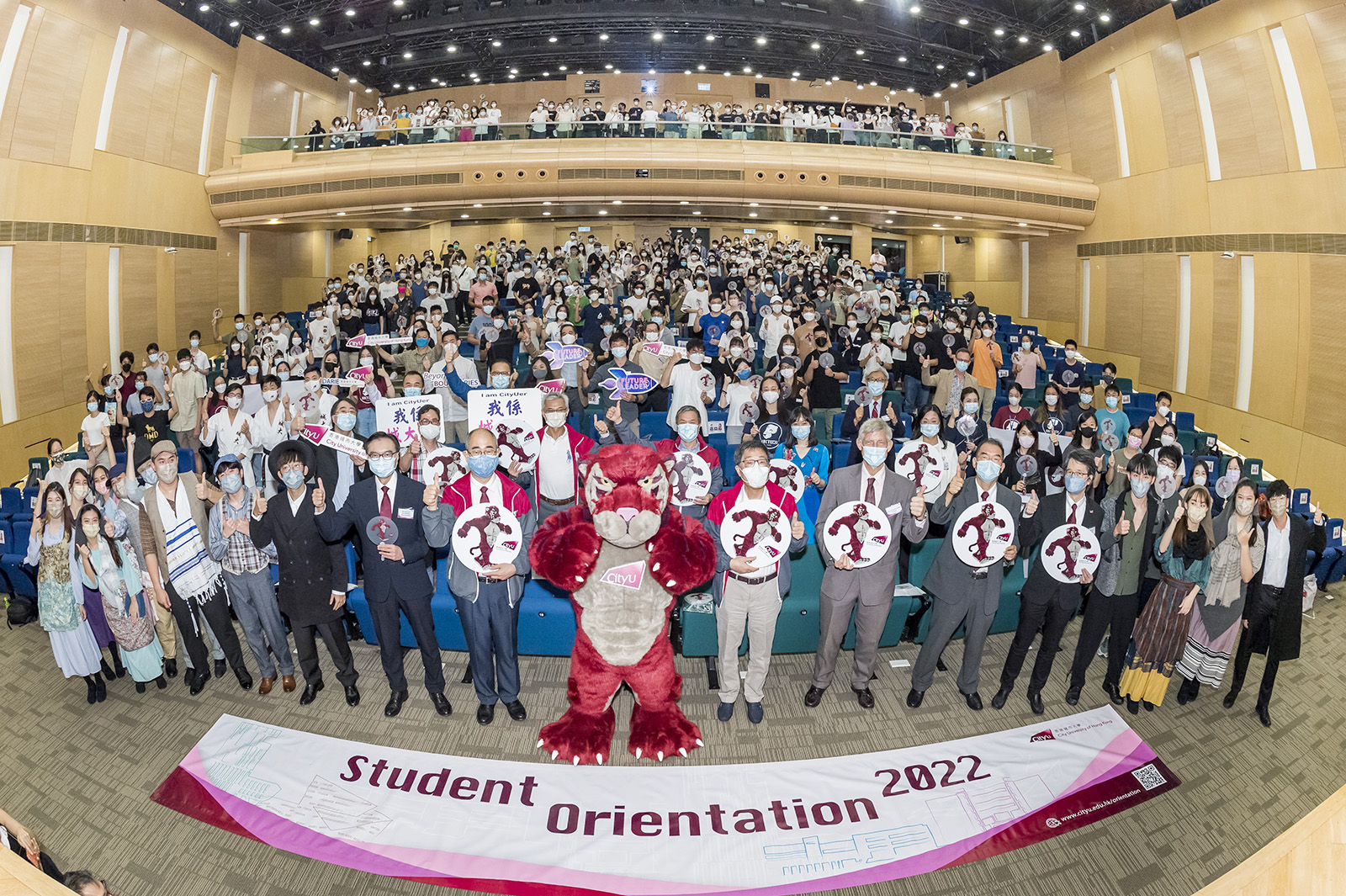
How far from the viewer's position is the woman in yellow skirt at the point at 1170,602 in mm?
4570

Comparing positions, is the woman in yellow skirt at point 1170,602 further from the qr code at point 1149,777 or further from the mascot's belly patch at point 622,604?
the mascot's belly patch at point 622,604

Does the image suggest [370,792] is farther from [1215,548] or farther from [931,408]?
[1215,548]

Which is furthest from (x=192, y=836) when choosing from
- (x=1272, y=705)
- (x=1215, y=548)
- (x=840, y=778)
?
(x=1272, y=705)

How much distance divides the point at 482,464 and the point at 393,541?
746mm

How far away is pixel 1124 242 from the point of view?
1636cm

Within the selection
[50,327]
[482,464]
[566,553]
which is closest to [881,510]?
[566,553]

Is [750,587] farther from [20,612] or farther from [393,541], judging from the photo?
[20,612]

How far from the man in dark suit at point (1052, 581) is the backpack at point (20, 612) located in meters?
8.25

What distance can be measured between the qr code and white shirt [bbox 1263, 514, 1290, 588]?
1.68m

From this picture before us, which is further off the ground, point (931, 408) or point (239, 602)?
point (931, 408)

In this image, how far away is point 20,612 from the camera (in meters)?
6.10

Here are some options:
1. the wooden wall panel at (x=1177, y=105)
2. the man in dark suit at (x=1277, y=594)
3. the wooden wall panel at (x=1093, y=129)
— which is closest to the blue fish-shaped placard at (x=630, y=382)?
the man in dark suit at (x=1277, y=594)

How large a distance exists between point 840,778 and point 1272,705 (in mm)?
3533

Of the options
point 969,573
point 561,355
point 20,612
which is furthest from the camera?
point 561,355
